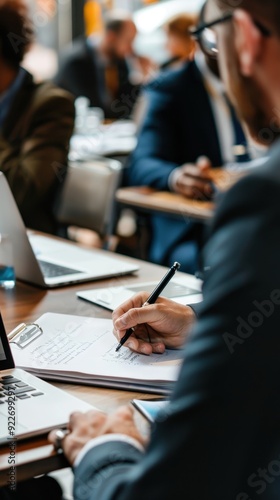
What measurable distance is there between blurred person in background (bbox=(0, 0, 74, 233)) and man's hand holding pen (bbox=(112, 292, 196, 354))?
1526mm

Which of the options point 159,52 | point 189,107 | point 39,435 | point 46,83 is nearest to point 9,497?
point 39,435

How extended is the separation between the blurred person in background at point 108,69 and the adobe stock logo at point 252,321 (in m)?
6.19

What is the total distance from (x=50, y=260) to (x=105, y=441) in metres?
1.10

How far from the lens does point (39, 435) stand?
41.1 inches

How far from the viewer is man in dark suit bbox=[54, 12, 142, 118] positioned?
22.9 ft

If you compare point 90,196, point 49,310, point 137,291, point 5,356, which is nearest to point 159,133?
point 90,196

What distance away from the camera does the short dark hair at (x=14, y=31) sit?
3072 mm

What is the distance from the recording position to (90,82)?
700cm

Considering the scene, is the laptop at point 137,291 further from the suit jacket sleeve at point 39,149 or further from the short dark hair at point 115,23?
the short dark hair at point 115,23

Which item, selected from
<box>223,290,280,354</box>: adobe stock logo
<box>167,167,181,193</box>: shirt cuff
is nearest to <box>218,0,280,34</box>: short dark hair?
<box>223,290,280,354</box>: adobe stock logo

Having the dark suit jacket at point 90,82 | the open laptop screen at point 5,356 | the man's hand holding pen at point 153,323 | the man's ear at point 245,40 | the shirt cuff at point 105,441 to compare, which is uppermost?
the man's ear at point 245,40

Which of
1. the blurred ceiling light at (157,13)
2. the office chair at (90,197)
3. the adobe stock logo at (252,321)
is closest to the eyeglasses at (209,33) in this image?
the adobe stock logo at (252,321)

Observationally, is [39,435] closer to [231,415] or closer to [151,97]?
[231,415]

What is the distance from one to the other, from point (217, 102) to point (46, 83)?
2.41ft
